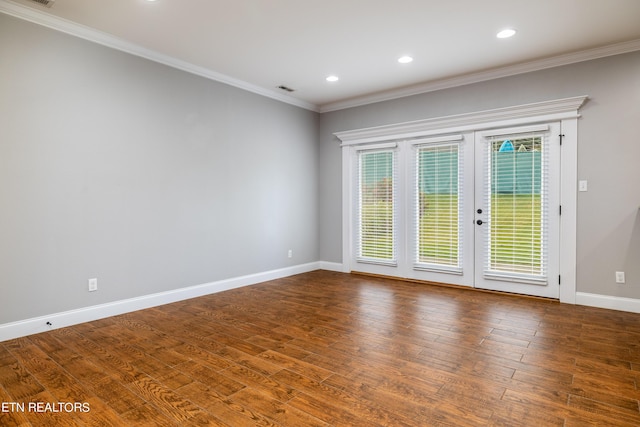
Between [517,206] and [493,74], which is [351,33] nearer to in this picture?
[493,74]

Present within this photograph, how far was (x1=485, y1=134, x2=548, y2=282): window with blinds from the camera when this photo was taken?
4.40 metres

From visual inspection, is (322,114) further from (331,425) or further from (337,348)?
(331,425)

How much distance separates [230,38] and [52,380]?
3.33 meters

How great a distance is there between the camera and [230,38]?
3750mm

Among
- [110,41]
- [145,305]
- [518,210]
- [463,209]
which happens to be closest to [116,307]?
[145,305]

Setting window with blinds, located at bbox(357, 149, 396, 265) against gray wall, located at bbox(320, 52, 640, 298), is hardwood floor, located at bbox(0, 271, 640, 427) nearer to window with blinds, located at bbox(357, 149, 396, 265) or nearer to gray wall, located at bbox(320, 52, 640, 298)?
gray wall, located at bbox(320, 52, 640, 298)

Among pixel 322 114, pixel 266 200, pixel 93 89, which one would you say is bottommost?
pixel 266 200

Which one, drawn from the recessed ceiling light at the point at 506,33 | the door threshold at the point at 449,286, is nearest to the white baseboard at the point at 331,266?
the door threshold at the point at 449,286

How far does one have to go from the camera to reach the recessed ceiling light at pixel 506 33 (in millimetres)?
3578

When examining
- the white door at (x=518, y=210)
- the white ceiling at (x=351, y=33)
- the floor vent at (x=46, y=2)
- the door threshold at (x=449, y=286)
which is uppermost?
the floor vent at (x=46, y=2)

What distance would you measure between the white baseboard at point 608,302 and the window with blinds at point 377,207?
2.40 meters

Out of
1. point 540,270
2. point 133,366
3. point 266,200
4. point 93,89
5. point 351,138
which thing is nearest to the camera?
point 133,366

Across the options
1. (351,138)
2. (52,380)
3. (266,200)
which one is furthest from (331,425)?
(351,138)

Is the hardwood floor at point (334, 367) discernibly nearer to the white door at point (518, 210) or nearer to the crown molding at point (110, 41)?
the white door at point (518, 210)
